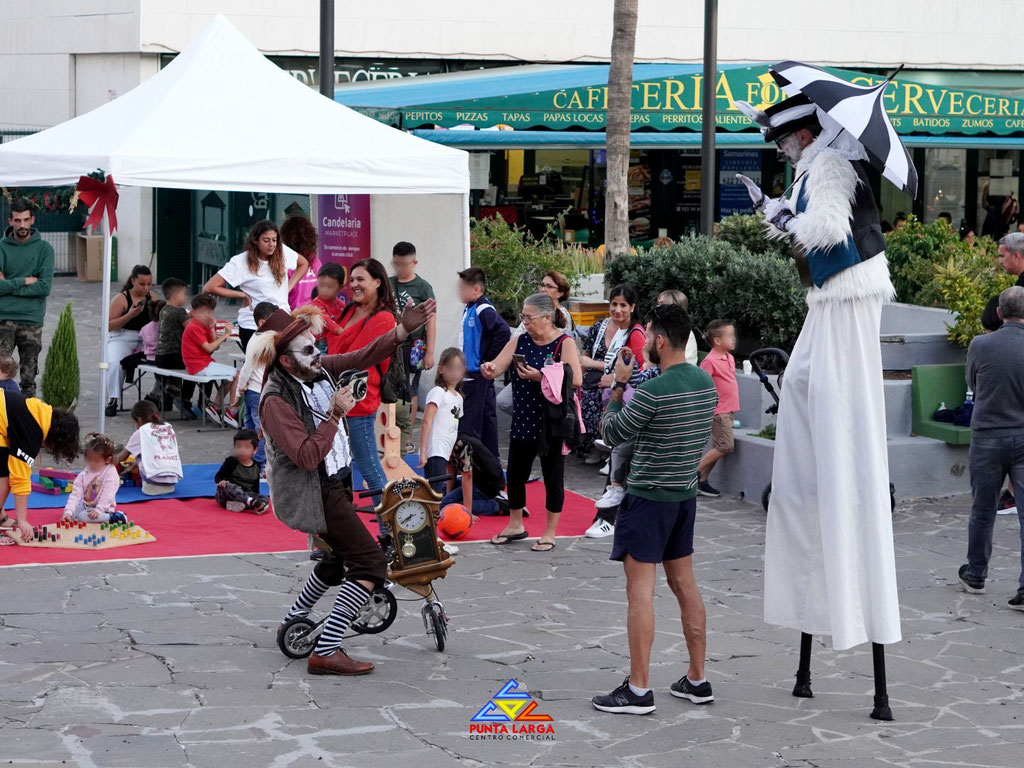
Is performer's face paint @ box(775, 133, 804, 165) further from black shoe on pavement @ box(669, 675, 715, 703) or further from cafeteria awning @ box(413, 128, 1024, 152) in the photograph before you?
cafeteria awning @ box(413, 128, 1024, 152)

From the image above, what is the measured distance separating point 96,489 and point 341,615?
3.76 meters

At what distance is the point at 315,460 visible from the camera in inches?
250

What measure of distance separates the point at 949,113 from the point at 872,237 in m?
17.4

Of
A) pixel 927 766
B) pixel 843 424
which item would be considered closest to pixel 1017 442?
pixel 843 424

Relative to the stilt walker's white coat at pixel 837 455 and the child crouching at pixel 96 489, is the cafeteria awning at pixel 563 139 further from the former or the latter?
the stilt walker's white coat at pixel 837 455

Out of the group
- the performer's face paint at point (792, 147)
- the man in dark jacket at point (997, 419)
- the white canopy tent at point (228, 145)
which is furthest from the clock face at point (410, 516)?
the white canopy tent at point (228, 145)

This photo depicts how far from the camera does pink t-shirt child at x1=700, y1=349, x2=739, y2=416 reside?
10.8 m

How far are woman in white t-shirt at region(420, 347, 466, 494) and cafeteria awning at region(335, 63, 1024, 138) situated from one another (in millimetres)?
8748

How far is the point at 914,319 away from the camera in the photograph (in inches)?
557

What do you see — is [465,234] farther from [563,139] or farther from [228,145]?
[563,139]

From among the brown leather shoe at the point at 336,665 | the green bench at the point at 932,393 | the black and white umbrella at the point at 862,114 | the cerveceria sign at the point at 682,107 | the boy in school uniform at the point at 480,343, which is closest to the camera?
the black and white umbrella at the point at 862,114

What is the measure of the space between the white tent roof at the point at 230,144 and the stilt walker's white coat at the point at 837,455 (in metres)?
6.05

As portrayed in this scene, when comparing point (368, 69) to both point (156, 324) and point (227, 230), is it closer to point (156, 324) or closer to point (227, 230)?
point (227, 230)

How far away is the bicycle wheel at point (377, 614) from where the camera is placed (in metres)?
6.90
